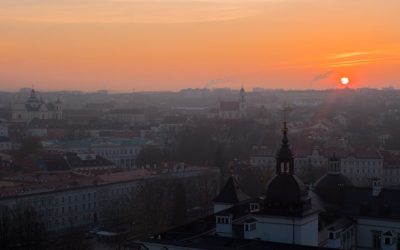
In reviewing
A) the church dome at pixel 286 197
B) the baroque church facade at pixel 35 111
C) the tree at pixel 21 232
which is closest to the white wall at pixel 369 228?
the church dome at pixel 286 197

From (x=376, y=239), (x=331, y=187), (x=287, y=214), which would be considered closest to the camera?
(x=287, y=214)

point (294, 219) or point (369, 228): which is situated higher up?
point (294, 219)

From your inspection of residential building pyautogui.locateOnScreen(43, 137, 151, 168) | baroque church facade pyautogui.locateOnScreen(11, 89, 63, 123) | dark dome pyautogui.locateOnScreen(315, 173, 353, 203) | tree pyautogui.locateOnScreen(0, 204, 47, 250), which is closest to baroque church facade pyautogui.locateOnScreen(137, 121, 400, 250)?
dark dome pyautogui.locateOnScreen(315, 173, 353, 203)

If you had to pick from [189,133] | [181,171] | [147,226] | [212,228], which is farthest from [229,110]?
[212,228]

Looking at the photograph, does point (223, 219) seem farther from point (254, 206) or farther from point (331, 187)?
point (331, 187)

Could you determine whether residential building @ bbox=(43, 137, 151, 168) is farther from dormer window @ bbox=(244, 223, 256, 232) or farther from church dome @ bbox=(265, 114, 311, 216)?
church dome @ bbox=(265, 114, 311, 216)

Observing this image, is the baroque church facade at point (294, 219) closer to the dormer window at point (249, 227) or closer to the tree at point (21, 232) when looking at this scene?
the dormer window at point (249, 227)

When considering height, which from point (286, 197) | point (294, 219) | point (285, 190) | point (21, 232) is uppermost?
point (285, 190)

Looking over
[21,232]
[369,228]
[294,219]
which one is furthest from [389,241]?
[21,232]
